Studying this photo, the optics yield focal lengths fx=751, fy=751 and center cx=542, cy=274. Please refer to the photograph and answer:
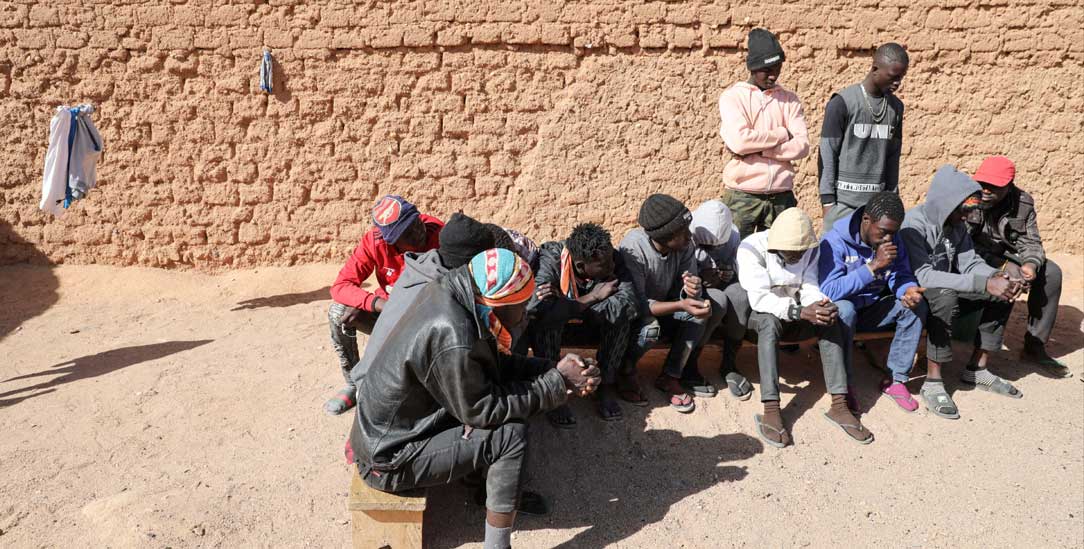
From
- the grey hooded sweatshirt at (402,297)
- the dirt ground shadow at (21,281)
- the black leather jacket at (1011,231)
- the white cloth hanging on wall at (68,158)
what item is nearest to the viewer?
the grey hooded sweatshirt at (402,297)

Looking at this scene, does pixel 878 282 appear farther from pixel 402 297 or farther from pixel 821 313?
pixel 402 297

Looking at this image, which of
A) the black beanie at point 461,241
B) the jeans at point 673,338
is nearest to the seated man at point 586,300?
the jeans at point 673,338

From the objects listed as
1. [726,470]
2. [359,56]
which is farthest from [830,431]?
[359,56]

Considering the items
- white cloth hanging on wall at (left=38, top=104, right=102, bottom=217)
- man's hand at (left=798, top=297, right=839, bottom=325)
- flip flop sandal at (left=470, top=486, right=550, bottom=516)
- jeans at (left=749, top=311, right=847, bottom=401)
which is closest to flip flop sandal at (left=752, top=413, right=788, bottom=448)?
jeans at (left=749, top=311, right=847, bottom=401)

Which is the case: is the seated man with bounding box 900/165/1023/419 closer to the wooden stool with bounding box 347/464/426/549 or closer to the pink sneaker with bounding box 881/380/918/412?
the pink sneaker with bounding box 881/380/918/412

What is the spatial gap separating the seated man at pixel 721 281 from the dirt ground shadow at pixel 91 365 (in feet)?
12.3

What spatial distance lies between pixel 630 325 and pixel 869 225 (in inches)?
61.7

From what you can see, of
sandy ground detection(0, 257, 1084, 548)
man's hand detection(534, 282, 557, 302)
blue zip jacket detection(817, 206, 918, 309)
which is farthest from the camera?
blue zip jacket detection(817, 206, 918, 309)

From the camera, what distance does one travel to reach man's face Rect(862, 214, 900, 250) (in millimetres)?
4441

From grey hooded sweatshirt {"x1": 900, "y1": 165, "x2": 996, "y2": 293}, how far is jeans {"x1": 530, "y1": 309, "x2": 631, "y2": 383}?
205 centimetres

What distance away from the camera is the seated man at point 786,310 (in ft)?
14.2

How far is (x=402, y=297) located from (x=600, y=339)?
1.27 meters

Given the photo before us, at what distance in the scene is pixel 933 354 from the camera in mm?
4832

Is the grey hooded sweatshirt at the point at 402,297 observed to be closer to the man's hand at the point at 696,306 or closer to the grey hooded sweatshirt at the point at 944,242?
the man's hand at the point at 696,306
